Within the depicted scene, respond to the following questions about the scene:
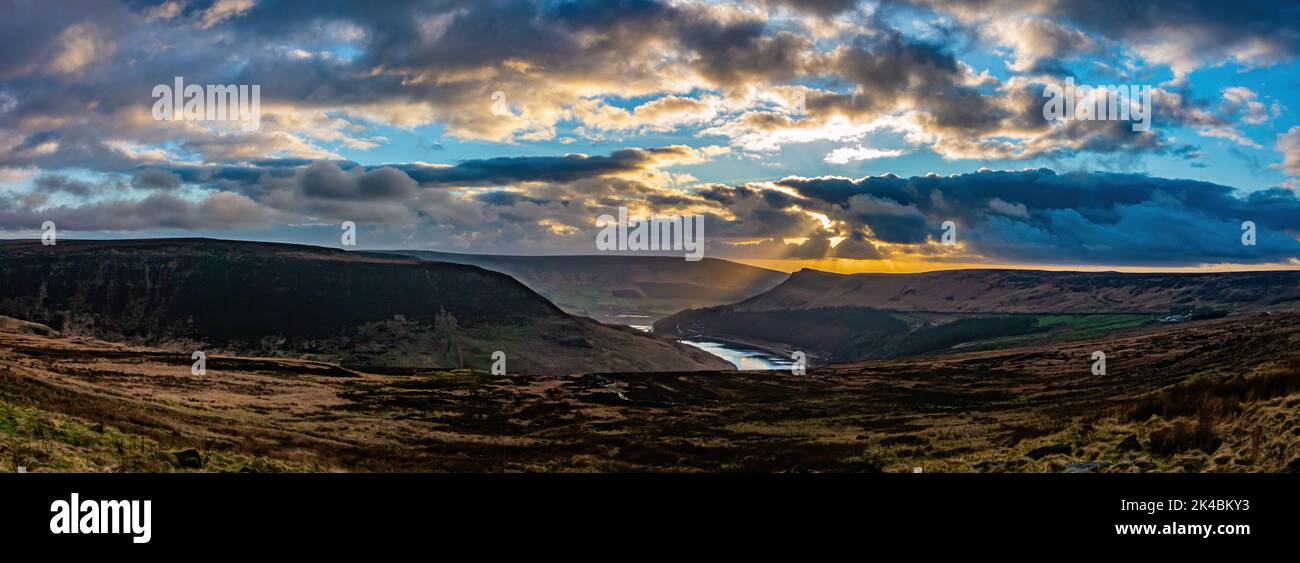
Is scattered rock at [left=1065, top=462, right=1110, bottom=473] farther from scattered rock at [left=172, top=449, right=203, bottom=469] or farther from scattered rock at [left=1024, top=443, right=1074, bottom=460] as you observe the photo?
scattered rock at [left=172, top=449, right=203, bottom=469]

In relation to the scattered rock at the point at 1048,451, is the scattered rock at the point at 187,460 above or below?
above

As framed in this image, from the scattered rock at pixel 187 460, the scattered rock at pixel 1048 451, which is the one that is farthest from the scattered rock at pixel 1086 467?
the scattered rock at pixel 187 460

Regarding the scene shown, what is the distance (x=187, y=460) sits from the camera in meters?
23.8

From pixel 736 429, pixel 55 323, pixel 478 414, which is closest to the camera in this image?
pixel 736 429

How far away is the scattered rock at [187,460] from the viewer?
922 inches

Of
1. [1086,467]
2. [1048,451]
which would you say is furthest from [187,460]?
[1048,451]

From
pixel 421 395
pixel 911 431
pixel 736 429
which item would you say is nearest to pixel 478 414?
pixel 421 395

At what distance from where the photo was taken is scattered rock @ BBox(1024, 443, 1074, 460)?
2704 centimetres

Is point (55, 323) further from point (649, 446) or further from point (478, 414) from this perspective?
point (649, 446)

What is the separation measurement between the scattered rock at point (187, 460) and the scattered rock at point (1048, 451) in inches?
1245

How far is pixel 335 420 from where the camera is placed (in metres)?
58.2

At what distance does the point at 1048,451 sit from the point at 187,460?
3265 cm

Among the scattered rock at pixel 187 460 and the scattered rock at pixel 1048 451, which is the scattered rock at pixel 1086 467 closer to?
the scattered rock at pixel 1048 451
